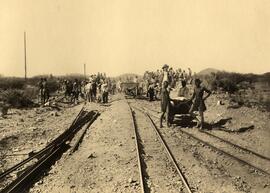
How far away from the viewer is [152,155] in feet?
37.8

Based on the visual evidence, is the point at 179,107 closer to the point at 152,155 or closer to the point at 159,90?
the point at 152,155

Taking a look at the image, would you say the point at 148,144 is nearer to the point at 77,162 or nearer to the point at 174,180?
the point at 77,162

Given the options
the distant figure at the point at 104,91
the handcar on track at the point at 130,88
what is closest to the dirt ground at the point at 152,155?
the distant figure at the point at 104,91

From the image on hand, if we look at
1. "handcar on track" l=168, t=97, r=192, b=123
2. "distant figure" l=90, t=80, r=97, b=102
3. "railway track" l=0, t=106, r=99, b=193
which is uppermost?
"distant figure" l=90, t=80, r=97, b=102

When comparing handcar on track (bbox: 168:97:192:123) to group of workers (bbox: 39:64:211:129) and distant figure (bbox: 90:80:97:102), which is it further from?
distant figure (bbox: 90:80:97:102)

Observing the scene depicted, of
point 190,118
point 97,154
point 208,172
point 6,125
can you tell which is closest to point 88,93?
point 6,125

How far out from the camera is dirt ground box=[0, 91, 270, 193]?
9.08 meters

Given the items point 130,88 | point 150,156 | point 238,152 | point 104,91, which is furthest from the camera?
point 130,88

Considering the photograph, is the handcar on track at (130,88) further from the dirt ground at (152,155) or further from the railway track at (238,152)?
the railway track at (238,152)

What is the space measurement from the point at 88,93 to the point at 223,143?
1692cm

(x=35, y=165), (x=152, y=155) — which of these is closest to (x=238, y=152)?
(x=152, y=155)

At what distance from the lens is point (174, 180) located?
9148 millimetres

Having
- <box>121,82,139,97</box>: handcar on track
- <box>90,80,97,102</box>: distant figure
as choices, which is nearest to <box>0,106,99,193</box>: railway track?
<box>90,80,97,102</box>: distant figure

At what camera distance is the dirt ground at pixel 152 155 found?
9.08 metres
